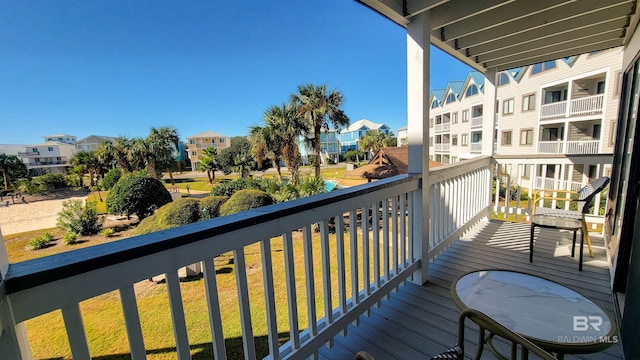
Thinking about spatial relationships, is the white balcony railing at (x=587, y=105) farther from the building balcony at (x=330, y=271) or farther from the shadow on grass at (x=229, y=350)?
the shadow on grass at (x=229, y=350)

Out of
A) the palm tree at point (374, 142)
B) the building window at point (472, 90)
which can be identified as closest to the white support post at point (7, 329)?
the building window at point (472, 90)

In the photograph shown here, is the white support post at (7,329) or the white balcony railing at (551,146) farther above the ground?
the white support post at (7,329)

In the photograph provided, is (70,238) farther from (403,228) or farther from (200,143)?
(200,143)

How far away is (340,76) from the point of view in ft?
56.0

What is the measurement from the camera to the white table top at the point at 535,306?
1086 millimetres

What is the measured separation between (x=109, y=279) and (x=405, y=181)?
1854mm

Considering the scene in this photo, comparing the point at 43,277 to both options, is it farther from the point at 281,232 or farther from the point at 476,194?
the point at 476,194

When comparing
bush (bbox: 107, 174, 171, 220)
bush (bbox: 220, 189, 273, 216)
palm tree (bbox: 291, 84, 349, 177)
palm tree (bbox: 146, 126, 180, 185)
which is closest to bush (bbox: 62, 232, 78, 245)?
bush (bbox: 107, 174, 171, 220)

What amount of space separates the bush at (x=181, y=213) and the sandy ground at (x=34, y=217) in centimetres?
236

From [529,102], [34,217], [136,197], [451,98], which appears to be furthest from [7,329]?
[451,98]

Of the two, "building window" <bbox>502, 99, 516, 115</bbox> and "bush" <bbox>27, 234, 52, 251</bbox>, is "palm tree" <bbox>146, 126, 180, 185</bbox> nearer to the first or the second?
"bush" <bbox>27, 234, 52, 251</bbox>

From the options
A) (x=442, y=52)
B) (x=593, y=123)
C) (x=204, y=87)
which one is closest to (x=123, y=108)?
(x=204, y=87)

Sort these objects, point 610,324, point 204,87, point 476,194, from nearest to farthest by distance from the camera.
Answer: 1. point 610,324
2. point 476,194
3. point 204,87

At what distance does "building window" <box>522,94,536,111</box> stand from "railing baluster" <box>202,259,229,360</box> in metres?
→ 17.4
